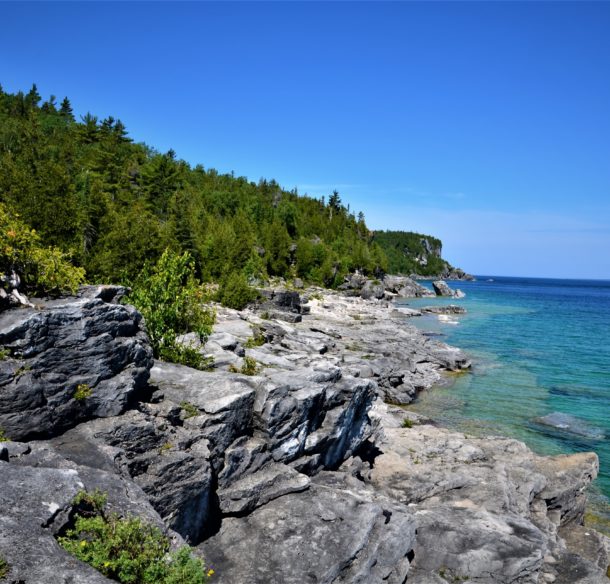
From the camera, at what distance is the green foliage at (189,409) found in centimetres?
1644

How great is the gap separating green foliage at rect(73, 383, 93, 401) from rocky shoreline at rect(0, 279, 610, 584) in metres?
0.06

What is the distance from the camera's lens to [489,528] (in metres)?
18.1

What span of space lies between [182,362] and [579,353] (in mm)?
69024

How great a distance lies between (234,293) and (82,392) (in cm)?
5325

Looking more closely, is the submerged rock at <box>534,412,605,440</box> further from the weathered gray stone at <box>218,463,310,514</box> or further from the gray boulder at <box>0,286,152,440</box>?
the gray boulder at <box>0,286,152,440</box>

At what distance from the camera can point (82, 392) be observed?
14203 mm

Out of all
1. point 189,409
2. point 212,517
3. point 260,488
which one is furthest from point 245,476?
point 189,409

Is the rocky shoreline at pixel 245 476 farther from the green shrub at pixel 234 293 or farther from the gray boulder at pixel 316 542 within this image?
the green shrub at pixel 234 293

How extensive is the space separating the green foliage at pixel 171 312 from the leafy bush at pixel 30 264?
6.81m

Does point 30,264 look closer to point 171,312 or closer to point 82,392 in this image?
point 82,392

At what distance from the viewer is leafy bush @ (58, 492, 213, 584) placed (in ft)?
29.1

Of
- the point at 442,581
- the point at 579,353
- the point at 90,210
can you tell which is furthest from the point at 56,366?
the point at 579,353

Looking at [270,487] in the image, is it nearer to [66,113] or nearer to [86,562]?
[86,562]

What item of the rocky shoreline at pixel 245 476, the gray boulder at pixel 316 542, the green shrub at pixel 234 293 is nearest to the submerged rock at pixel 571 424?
the rocky shoreline at pixel 245 476
